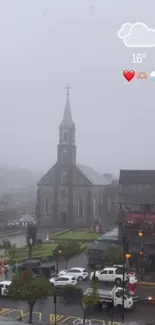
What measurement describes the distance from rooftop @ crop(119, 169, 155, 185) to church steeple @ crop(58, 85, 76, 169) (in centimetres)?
2127

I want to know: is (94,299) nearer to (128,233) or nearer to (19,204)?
(128,233)

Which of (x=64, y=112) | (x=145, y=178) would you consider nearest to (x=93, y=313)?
(x=145, y=178)

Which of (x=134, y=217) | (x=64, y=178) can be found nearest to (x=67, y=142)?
(x=64, y=178)

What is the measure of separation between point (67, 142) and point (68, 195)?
27.8ft

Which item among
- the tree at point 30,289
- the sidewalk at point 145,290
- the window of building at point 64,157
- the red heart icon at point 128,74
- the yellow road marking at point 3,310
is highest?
the red heart icon at point 128,74

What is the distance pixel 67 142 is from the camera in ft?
230

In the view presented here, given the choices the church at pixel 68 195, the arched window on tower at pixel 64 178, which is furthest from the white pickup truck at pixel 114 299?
the arched window on tower at pixel 64 178

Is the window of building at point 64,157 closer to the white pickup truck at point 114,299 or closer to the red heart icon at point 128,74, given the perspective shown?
the red heart icon at point 128,74

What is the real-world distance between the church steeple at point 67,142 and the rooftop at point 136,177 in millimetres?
21268

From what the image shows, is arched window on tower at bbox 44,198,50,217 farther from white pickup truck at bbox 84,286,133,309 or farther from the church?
white pickup truck at bbox 84,286,133,309

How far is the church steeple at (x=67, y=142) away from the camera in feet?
227

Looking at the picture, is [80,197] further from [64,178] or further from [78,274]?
[78,274]

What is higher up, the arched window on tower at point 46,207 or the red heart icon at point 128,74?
the red heart icon at point 128,74

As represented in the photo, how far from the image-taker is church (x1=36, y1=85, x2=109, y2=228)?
66.9m
